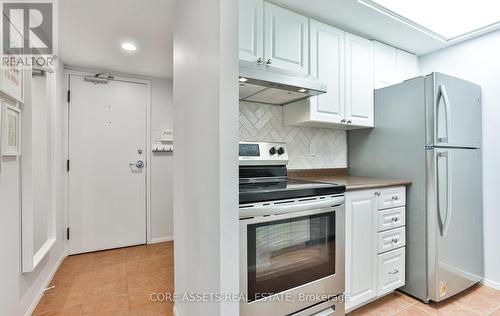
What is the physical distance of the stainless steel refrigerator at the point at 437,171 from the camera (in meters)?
1.85

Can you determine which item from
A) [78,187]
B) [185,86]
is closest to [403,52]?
[185,86]

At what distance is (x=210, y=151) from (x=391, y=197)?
5.01 ft

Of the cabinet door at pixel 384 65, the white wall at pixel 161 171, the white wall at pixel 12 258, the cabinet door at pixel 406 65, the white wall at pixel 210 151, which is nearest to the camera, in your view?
the white wall at pixel 210 151

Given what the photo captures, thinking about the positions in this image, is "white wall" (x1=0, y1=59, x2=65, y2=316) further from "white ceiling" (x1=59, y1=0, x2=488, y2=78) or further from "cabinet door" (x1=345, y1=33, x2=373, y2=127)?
"cabinet door" (x1=345, y1=33, x2=373, y2=127)

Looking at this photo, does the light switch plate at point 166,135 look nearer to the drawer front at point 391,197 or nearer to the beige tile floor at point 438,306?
the drawer front at point 391,197

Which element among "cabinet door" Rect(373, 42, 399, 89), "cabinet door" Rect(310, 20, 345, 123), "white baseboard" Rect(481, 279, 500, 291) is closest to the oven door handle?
"cabinet door" Rect(310, 20, 345, 123)

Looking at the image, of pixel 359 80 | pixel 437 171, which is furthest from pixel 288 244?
pixel 359 80

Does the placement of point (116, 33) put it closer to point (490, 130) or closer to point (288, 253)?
point (288, 253)

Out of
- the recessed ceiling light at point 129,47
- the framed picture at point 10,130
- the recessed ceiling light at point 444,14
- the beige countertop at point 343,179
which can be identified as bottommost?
the beige countertop at point 343,179

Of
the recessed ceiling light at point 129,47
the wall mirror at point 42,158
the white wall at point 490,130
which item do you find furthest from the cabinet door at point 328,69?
the wall mirror at point 42,158

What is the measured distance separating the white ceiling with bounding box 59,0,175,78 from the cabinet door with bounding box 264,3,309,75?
717mm

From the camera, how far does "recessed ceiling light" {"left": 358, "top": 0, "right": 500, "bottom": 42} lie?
1.80 metres

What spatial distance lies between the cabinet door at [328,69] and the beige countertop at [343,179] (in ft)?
1.66

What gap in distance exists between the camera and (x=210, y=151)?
1.07 m
